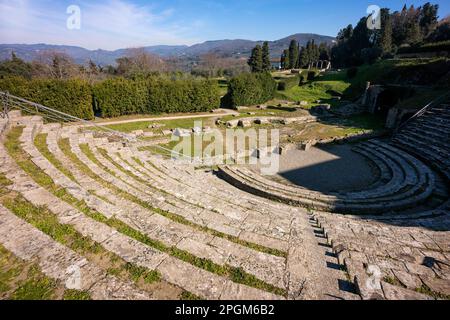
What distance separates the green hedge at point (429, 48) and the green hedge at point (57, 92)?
54734 mm

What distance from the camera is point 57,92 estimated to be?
22.3 metres

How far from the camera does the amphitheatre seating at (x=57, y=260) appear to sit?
3652 mm

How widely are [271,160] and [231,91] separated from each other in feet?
66.3

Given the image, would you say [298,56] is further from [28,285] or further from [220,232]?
[28,285]

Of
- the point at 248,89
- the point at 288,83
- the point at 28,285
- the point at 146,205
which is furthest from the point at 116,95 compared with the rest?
the point at 288,83

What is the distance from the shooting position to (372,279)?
4348 mm

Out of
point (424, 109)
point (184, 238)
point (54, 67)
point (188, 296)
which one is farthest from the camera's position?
point (54, 67)

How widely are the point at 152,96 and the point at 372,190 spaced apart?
24.7 meters

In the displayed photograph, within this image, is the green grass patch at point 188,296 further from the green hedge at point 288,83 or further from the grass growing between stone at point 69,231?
the green hedge at point 288,83

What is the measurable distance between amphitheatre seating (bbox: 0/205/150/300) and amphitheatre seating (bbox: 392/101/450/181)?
1743cm

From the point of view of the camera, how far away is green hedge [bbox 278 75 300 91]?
156 ft

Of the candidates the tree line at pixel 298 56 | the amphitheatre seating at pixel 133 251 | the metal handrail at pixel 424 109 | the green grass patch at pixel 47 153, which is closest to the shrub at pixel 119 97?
the green grass patch at pixel 47 153
